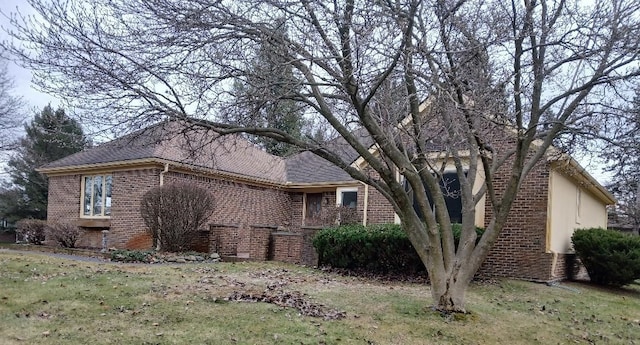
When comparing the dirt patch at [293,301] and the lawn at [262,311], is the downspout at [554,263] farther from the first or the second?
the dirt patch at [293,301]

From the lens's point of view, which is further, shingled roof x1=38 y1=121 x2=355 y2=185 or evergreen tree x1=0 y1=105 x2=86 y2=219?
evergreen tree x1=0 y1=105 x2=86 y2=219

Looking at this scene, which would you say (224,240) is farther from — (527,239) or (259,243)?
(527,239)

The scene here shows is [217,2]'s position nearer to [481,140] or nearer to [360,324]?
[481,140]

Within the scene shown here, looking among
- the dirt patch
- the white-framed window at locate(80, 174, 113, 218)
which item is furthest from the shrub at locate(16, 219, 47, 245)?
the dirt patch


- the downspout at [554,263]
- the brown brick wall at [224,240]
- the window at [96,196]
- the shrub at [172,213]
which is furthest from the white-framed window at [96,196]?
the downspout at [554,263]

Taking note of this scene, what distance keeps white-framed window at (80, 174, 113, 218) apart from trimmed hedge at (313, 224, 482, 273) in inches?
347

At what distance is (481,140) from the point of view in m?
7.07

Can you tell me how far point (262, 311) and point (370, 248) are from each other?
497 cm

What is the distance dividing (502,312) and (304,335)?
3.81 meters

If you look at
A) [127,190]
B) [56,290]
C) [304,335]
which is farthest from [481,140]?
[127,190]

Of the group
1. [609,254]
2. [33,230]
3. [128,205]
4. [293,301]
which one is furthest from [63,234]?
[609,254]

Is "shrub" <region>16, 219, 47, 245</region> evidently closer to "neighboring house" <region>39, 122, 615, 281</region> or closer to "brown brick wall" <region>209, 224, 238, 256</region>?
"neighboring house" <region>39, 122, 615, 281</region>

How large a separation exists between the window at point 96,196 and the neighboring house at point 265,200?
0.04m

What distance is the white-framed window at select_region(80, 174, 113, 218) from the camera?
1744 centimetres
